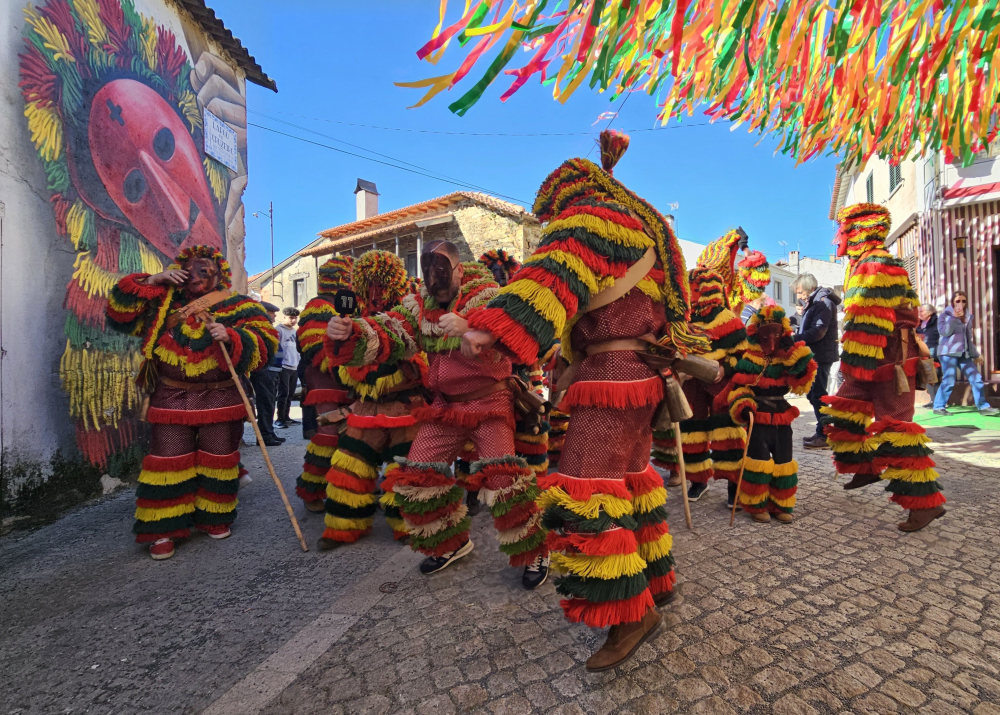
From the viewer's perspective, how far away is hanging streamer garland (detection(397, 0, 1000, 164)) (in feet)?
7.00

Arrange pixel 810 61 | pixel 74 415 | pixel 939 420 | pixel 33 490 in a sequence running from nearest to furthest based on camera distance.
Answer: pixel 810 61
pixel 33 490
pixel 74 415
pixel 939 420

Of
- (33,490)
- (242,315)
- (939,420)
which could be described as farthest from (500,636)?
(939,420)

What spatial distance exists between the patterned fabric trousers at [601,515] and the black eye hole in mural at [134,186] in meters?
5.48

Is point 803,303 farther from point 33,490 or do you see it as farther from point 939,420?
point 33,490

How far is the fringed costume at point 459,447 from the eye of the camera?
9.78 ft

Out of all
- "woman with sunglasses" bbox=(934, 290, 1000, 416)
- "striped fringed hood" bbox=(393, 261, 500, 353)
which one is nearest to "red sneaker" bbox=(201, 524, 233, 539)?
"striped fringed hood" bbox=(393, 261, 500, 353)

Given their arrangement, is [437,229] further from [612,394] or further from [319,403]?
[612,394]

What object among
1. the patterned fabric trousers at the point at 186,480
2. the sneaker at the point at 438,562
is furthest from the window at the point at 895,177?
the patterned fabric trousers at the point at 186,480

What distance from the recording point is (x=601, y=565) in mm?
2027

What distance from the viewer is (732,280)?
4805mm

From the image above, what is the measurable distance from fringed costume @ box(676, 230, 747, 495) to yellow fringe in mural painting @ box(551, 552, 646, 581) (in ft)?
8.06

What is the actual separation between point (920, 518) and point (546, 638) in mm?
2878

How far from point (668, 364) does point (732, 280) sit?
9.69 feet

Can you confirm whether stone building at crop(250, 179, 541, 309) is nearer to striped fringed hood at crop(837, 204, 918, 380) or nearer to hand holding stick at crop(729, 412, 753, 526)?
striped fringed hood at crop(837, 204, 918, 380)
